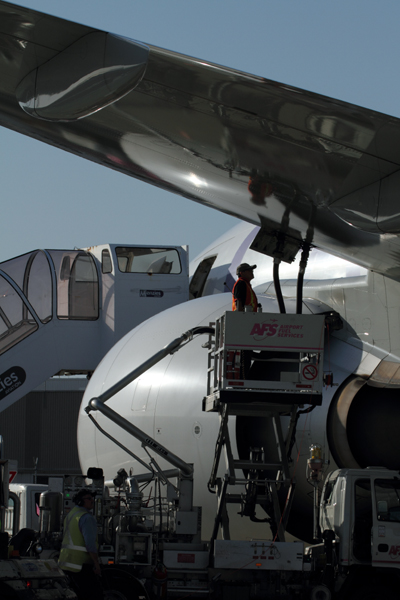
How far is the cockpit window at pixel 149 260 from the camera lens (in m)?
21.1

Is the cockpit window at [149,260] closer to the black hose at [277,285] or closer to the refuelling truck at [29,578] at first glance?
the black hose at [277,285]

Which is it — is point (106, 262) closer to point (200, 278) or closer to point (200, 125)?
point (200, 278)

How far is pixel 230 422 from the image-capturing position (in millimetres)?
11227

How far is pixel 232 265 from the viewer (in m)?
19.0

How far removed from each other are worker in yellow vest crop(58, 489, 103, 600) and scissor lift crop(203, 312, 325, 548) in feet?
6.76

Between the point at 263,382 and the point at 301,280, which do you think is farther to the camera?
the point at 301,280

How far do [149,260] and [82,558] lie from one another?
13054 mm

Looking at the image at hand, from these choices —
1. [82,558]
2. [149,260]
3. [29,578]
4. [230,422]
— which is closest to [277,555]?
[230,422]

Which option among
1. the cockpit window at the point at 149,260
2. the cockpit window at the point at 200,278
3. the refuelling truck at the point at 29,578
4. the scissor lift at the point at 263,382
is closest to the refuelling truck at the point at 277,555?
the scissor lift at the point at 263,382

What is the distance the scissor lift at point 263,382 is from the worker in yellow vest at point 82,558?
2060 mm

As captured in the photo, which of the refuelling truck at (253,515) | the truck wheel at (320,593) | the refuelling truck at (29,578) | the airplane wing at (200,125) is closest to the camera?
the airplane wing at (200,125)

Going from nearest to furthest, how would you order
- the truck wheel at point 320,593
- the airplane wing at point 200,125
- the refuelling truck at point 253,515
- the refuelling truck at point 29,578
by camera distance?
the airplane wing at point 200,125 < the refuelling truck at point 29,578 < the truck wheel at point 320,593 < the refuelling truck at point 253,515

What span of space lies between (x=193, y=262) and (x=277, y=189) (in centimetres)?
1524

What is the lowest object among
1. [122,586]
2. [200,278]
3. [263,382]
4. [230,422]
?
[122,586]
